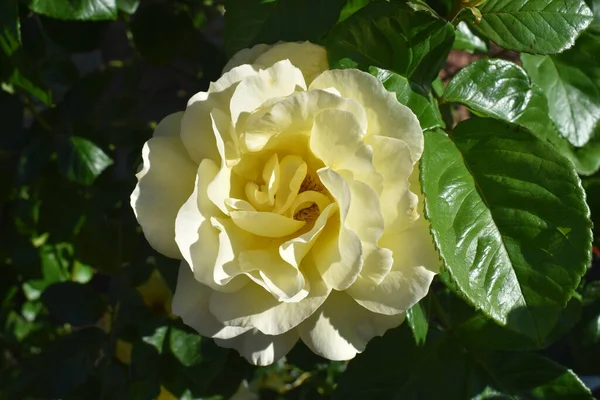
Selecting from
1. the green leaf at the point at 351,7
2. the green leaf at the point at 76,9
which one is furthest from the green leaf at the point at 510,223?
the green leaf at the point at 76,9

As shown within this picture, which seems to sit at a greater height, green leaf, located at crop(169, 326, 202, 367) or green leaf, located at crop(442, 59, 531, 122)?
green leaf, located at crop(442, 59, 531, 122)

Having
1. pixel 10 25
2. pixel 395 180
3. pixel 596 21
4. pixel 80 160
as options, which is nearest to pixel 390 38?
pixel 395 180

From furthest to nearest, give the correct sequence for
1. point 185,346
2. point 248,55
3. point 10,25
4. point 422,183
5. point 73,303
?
point 73,303 → point 185,346 → point 10,25 → point 248,55 → point 422,183

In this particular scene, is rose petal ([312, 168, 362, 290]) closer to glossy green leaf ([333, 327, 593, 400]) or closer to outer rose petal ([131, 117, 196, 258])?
outer rose petal ([131, 117, 196, 258])

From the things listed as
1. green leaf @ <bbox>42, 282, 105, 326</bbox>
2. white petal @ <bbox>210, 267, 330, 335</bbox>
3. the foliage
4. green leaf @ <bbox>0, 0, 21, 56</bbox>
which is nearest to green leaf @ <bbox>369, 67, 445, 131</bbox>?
the foliage

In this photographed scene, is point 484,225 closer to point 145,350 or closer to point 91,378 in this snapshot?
point 145,350

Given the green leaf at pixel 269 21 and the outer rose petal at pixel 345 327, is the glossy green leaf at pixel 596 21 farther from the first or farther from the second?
the outer rose petal at pixel 345 327

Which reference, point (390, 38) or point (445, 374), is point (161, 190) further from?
point (445, 374)
